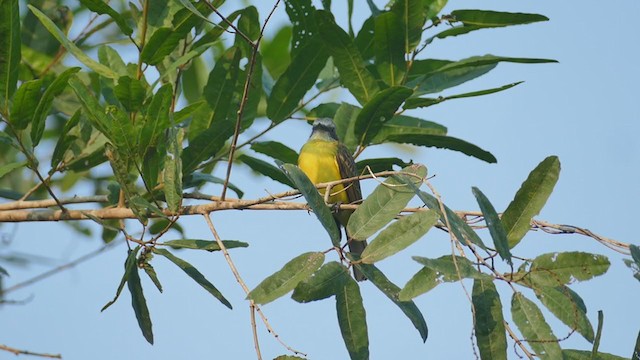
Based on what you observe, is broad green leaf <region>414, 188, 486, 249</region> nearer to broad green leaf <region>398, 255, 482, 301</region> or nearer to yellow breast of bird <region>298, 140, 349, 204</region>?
broad green leaf <region>398, 255, 482, 301</region>

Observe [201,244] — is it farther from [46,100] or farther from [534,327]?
[534,327]

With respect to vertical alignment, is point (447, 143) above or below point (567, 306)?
above

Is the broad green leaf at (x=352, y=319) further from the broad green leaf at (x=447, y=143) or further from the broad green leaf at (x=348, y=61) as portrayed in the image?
the broad green leaf at (x=348, y=61)

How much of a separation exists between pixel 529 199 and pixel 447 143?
3.87 feet

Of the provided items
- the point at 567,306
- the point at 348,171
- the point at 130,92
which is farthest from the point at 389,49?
the point at 567,306

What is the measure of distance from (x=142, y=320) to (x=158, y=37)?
120cm

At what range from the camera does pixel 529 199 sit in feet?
9.86

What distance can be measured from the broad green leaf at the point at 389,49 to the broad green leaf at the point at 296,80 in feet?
0.87

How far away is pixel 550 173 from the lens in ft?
9.74

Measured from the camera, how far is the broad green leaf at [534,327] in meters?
2.68

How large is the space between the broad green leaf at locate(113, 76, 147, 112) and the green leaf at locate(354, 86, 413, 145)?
37.4 inches

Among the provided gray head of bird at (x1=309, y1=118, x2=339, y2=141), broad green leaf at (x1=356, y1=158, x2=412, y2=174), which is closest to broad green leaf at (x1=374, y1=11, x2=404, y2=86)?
broad green leaf at (x1=356, y1=158, x2=412, y2=174)

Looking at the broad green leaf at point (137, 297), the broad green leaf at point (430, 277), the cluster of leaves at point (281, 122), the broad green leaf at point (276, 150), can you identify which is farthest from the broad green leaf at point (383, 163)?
the broad green leaf at point (430, 277)

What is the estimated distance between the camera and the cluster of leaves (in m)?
2.78
